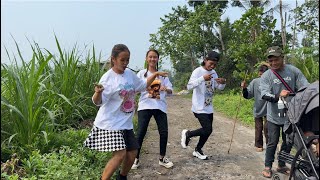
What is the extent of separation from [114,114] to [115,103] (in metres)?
0.11

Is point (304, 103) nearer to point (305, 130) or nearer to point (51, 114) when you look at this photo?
point (305, 130)

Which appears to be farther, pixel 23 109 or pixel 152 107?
pixel 152 107

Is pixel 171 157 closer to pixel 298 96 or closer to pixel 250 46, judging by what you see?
pixel 298 96

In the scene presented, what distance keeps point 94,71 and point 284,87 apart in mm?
3353

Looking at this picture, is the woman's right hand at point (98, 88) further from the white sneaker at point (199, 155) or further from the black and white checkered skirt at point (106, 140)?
the white sneaker at point (199, 155)

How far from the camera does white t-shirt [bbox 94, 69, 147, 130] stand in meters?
3.14

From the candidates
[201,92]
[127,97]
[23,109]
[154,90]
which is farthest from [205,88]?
[23,109]

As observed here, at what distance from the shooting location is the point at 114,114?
10.4 feet

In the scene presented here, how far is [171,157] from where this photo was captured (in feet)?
16.3

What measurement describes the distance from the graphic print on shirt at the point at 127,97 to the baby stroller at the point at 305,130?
1.52 metres

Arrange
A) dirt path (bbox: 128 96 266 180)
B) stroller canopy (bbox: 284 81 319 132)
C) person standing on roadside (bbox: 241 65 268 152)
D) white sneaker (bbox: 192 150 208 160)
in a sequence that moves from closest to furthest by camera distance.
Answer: stroller canopy (bbox: 284 81 319 132)
dirt path (bbox: 128 96 266 180)
white sneaker (bbox: 192 150 208 160)
person standing on roadside (bbox: 241 65 268 152)

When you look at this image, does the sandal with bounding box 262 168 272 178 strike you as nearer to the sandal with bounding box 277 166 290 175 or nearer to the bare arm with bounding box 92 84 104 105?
the sandal with bounding box 277 166 290 175


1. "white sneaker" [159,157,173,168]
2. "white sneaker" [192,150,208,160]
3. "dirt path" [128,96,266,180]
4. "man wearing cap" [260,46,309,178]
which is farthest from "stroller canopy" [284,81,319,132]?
"white sneaker" [192,150,208,160]

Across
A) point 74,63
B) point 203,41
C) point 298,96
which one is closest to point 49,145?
point 74,63
